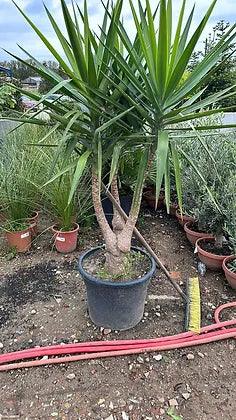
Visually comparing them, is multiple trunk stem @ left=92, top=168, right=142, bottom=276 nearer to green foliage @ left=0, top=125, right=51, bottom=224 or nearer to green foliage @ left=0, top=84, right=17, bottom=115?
green foliage @ left=0, top=125, right=51, bottom=224

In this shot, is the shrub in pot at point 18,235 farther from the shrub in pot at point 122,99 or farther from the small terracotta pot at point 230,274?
the small terracotta pot at point 230,274

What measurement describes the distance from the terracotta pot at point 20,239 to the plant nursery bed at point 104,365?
0.22 meters

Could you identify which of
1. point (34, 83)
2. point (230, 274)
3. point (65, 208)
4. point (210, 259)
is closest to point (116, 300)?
point (230, 274)

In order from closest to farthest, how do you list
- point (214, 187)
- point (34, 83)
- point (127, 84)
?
point (127, 84) → point (214, 187) → point (34, 83)

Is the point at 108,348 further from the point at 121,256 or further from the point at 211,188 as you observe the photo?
the point at 211,188

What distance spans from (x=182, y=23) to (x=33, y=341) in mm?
1669

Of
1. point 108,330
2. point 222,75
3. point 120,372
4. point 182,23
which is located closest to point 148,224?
point 108,330

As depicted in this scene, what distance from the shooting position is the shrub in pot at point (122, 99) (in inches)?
54.9

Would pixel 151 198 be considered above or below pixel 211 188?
below

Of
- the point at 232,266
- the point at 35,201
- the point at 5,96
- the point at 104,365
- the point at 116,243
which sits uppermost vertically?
the point at 5,96

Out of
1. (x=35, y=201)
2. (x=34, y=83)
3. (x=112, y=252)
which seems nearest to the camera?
(x=112, y=252)

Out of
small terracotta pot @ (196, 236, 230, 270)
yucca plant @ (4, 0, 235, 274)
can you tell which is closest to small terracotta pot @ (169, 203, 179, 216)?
small terracotta pot @ (196, 236, 230, 270)

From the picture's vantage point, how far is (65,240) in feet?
8.91

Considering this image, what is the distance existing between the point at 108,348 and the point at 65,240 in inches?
44.5
